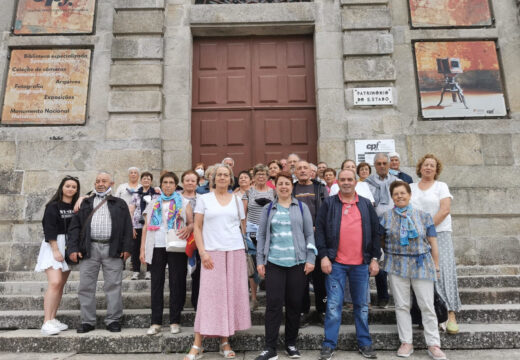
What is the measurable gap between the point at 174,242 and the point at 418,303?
2.88m

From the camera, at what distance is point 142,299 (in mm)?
5074

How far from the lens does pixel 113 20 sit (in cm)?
787

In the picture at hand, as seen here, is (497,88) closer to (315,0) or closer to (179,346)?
(315,0)

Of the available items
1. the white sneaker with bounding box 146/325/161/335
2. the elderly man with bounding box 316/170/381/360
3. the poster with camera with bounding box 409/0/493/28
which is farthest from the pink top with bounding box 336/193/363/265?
the poster with camera with bounding box 409/0/493/28

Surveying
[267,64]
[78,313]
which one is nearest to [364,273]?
[78,313]

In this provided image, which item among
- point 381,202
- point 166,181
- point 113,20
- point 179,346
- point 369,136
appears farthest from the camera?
point 113,20

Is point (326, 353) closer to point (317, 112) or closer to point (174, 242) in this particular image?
point (174, 242)

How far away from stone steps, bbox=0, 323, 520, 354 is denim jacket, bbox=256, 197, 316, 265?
0.99 m

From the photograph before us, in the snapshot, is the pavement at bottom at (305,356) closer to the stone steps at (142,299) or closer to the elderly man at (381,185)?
the stone steps at (142,299)

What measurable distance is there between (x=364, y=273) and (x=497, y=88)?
613 centimetres

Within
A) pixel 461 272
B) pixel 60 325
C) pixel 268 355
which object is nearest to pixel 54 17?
pixel 60 325

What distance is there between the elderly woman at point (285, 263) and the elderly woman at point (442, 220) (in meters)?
1.53

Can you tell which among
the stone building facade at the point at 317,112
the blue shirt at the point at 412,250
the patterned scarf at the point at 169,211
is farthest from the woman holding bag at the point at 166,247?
the stone building facade at the point at 317,112

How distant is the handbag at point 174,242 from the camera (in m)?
4.32
